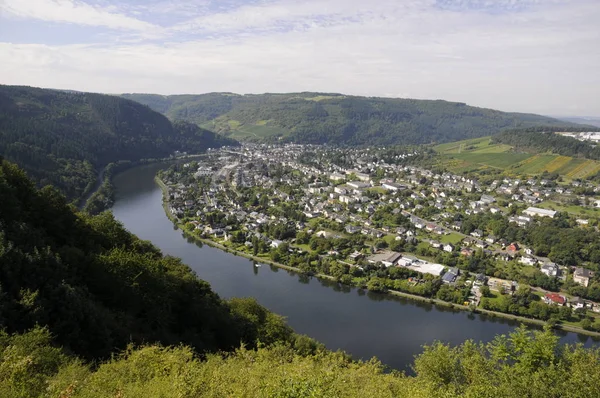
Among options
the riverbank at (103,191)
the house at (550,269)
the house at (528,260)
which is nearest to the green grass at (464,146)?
the house at (528,260)

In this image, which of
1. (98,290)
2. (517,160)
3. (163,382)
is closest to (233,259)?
(98,290)

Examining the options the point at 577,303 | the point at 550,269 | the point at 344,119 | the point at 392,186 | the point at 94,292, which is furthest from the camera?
the point at 344,119

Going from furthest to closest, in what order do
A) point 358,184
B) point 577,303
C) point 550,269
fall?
point 358,184 < point 550,269 < point 577,303

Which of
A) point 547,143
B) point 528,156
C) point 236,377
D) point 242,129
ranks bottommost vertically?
point 236,377

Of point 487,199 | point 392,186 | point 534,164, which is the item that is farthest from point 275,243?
point 534,164

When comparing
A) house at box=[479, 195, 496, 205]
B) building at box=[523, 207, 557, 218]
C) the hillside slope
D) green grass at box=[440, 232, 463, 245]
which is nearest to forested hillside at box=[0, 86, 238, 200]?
the hillside slope

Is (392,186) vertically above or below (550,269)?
above

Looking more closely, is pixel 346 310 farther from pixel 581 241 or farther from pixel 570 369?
pixel 581 241

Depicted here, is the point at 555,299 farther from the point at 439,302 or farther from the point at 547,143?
the point at 547,143
